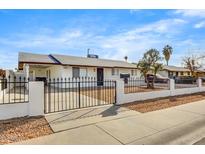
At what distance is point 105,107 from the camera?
8211 millimetres

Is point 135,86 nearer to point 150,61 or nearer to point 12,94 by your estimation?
point 150,61

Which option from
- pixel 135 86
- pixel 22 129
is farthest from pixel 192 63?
pixel 22 129

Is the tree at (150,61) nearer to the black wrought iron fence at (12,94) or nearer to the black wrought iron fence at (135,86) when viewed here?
the black wrought iron fence at (135,86)

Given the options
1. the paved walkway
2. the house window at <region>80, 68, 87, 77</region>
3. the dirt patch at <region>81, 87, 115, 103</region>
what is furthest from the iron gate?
the house window at <region>80, 68, 87, 77</region>

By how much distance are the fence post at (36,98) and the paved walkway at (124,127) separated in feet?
1.64

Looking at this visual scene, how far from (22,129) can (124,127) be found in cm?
326

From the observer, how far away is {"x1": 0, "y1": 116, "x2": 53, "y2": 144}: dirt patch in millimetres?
4664

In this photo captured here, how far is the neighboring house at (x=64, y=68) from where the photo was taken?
17.5 metres

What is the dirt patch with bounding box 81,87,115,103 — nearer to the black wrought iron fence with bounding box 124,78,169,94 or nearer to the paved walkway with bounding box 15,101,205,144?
the black wrought iron fence with bounding box 124,78,169,94

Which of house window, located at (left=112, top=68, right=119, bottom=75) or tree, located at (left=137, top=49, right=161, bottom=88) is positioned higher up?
→ tree, located at (left=137, top=49, right=161, bottom=88)

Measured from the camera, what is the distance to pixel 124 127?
555 centimetres

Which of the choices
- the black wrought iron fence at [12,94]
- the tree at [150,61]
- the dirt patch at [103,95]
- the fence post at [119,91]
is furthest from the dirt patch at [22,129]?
the tree at [150,61]

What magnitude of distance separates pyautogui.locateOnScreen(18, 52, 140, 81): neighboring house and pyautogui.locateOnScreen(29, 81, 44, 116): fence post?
32.7 ft
